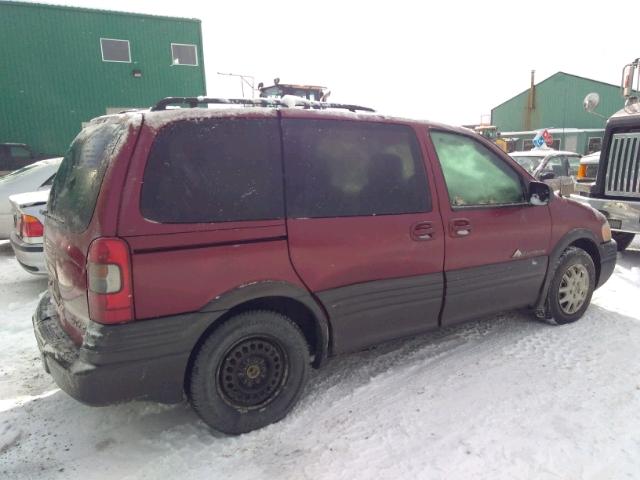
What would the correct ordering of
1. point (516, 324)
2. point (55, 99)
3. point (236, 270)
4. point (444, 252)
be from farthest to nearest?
point (55, 99), point (516, 324), point (444, 252), point (236, 270)

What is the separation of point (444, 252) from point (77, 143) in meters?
2.51

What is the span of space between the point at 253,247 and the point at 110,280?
0.72 metres

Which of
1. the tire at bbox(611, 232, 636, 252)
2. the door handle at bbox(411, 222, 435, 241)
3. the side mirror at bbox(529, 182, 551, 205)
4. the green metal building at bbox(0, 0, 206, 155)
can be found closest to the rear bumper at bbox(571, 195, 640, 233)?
the tire at bbox(611, 232, 636, 252)

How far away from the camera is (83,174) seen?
254 cm

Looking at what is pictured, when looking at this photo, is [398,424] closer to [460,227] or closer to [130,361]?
[460,227]

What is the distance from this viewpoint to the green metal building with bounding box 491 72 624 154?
28312 millimetres

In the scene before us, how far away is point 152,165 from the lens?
2.25m

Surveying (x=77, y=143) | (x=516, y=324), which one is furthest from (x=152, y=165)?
(x=516, y=324)

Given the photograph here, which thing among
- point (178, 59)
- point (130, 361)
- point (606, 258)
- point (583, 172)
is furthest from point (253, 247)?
point (178, 59)

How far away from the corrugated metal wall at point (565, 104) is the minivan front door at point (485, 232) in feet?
103

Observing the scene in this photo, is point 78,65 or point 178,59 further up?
point 178,59

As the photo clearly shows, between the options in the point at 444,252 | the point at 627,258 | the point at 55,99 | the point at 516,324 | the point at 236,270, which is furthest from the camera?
the point at 55,99

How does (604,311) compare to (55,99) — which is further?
(55,99)

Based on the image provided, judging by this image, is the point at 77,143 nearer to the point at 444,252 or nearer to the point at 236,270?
the point at 236,270
